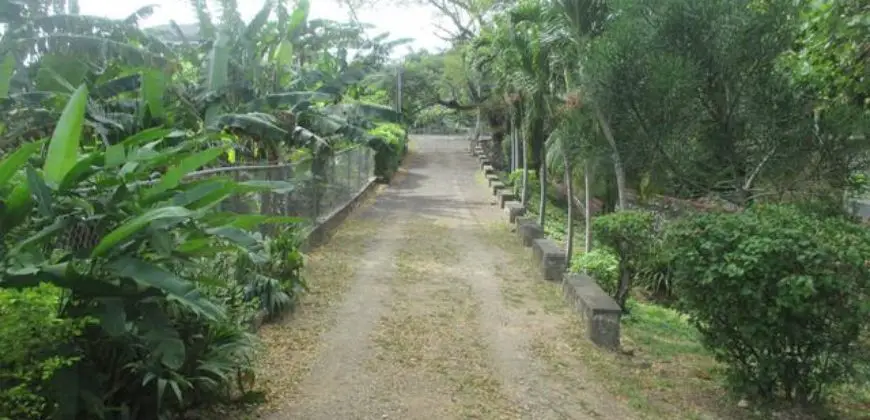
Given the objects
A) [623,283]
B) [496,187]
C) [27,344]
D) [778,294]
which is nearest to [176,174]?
[27,344]

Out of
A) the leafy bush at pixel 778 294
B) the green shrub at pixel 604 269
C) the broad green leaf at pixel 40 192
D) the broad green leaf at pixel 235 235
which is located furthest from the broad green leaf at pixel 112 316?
the green shrub at pixel 604 269

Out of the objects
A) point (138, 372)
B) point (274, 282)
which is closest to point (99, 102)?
point (274, 282)

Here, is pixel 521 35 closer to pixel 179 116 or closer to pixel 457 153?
pixel 179 116

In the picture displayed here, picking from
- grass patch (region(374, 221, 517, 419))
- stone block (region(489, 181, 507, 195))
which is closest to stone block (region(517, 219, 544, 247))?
grass patch (region(374, 221, 517, 419))

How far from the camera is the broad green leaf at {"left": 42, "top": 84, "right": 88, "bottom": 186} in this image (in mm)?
4086

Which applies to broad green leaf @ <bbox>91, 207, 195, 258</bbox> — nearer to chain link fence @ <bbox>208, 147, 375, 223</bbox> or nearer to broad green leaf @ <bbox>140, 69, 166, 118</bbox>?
chain link fence @ <bbox>208, 147, 375, 223</bbox>

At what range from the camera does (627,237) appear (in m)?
8.55

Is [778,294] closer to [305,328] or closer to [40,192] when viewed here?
[305,328]

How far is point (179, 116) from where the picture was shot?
10.2 m

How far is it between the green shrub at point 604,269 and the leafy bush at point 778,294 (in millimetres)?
3252

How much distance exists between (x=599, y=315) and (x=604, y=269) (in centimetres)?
203

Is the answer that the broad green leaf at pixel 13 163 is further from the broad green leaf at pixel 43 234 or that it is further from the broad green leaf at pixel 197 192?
the broad green leaf at pixel 197 192

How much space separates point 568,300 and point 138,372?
6.04 metres

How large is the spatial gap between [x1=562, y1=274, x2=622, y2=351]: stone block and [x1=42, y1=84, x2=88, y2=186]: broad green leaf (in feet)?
17.4
